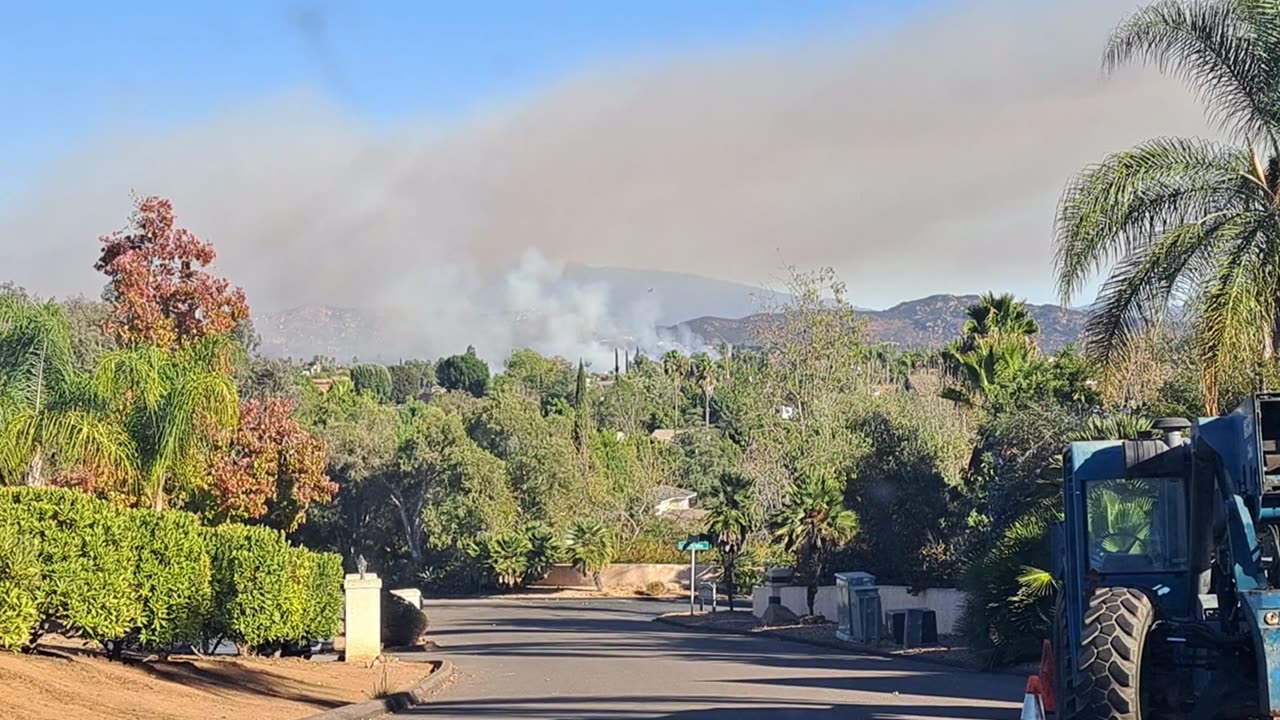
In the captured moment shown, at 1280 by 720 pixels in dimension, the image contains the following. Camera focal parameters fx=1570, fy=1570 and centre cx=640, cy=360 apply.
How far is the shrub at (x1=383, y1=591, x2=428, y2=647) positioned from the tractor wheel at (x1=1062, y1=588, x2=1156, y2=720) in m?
25.2

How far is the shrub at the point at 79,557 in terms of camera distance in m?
15.4

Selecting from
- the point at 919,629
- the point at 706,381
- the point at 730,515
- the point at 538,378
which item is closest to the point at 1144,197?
the point at 919,629

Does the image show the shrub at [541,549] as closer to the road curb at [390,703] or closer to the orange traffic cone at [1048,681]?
the road curb at [390,703]

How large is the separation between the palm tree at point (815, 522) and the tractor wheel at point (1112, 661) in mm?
32969

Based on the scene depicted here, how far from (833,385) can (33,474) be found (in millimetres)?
51904

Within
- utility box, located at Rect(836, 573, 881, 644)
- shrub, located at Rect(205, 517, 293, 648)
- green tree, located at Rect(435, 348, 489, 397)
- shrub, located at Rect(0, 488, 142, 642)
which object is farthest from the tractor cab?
green tree, located at Rect(435, 348, 489, 397)

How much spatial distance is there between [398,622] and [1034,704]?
24.7 metres

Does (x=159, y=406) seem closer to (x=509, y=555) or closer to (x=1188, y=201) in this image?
(x=1188, y=201)

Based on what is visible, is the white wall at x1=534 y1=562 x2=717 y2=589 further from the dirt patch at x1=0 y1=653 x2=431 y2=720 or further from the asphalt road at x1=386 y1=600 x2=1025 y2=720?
the dirt patch at x1=0 y1=653 x2=431 y2=720

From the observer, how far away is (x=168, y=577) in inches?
715

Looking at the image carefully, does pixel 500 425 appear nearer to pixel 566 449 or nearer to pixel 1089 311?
pixel 566 449

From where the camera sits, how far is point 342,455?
7612 centimetres

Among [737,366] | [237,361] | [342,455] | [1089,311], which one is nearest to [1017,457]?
[1089,311]

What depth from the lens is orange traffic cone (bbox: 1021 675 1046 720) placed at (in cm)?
1003
